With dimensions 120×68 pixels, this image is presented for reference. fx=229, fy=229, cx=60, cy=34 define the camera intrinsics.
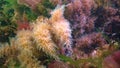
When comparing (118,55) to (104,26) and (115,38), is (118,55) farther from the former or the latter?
(104,26)

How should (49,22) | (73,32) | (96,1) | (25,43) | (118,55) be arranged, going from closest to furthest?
(118,55), (25,43), (49,22), (73,32), (96,1)

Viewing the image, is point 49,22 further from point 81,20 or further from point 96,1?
point 96,1

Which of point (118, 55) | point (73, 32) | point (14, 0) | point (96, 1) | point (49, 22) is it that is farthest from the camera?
point (14, 0)

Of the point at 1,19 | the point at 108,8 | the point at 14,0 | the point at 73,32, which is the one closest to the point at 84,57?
the point at 73,32

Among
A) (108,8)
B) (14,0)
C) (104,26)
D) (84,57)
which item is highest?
(14,0)

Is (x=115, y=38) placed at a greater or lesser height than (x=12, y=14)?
lesser

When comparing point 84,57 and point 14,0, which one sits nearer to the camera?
point 84,57

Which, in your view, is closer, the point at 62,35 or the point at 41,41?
the point at 41,41
